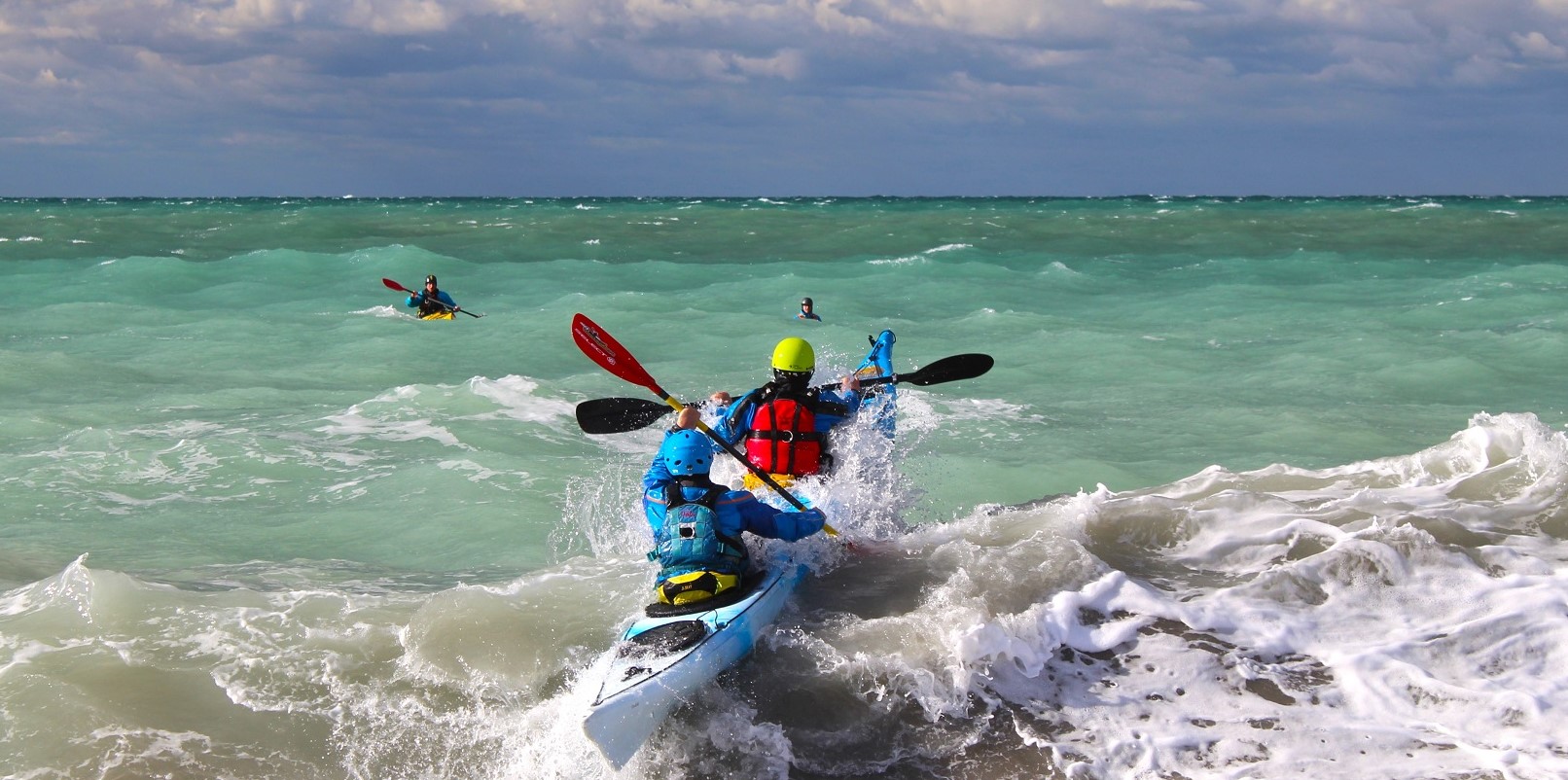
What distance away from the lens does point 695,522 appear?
5.97 meters

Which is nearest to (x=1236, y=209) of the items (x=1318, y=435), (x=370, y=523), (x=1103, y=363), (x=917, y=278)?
(x=917, y=278)

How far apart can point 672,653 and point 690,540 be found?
652mm

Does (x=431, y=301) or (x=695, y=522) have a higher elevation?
(x=695, y=522)

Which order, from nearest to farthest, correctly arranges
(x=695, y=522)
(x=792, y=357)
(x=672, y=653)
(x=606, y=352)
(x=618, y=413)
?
(x=672, y=653) < (x=695, y=522) < (x=792, y=357) < (x=618, y=413) < (x=606, y=352)

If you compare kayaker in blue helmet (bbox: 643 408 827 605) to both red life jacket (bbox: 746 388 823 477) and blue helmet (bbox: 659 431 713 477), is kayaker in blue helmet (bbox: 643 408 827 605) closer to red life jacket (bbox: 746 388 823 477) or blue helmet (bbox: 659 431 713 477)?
blue helmet (bbox: 659 431 713 477)

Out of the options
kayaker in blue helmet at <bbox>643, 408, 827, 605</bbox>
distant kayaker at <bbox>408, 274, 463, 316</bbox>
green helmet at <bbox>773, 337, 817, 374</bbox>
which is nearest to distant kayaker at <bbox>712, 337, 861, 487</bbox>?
green helmet at <bbox>773, 337, 817, 374</bbox>

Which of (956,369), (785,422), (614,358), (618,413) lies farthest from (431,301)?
(785,422)

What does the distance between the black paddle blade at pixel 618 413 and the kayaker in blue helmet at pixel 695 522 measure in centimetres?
141

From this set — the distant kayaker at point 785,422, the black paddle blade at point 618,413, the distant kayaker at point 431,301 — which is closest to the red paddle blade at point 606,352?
the black paddle blade at point 618,413

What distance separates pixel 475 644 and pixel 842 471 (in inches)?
102

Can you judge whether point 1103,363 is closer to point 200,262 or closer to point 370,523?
point 370,523

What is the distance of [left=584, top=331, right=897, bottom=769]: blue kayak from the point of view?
509 centimetres

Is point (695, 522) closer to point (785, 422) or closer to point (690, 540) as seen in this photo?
point (690, 540)

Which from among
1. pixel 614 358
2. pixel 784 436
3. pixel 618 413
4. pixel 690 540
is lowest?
pixel 690 540
